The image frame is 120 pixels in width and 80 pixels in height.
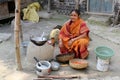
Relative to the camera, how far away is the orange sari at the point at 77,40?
16.4 ft

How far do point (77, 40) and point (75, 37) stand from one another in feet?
0.35

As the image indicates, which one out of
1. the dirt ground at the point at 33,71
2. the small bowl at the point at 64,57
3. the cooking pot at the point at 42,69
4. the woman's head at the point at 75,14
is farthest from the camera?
the woman's head at the point at 75,14

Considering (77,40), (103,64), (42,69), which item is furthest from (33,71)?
(103,64)

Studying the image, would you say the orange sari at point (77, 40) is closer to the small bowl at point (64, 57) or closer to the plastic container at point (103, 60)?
the small bowl at point (64, 57)

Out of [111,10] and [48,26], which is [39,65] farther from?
[111,10]

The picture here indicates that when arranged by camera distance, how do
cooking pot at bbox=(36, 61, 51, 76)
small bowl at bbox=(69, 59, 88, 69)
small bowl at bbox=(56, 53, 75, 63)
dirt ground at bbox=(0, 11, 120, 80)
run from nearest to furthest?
cooking pot at bbox=(36, 61, 51, 76), dirt ground at bbox=(0, 11, 120, 80), small bowl at bbox=(69, 59, 88, 69), small bowl at bbox=(56, 53, 75, 63)

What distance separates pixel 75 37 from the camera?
5.11 m

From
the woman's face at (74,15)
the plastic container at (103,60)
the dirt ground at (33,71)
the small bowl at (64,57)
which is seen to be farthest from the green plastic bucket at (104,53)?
the woman's face at (74,15)

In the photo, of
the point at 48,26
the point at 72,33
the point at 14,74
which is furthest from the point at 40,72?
the point at 48,26

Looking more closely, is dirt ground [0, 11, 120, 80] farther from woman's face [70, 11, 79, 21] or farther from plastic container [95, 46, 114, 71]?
woman's face [70, 11, 79, 21]

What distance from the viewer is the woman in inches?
197

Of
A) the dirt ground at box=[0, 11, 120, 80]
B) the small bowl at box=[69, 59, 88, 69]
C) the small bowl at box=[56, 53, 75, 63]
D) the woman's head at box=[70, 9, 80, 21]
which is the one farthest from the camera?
the woman's head at box=[70, 9, 80, 21]

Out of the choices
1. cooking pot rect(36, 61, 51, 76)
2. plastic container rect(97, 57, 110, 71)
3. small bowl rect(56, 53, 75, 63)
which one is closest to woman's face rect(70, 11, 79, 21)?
small bowl rect(56, 53, 75, 63)

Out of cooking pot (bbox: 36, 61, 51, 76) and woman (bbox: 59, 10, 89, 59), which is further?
woman (bbox: 59, 10, 89, 59)
